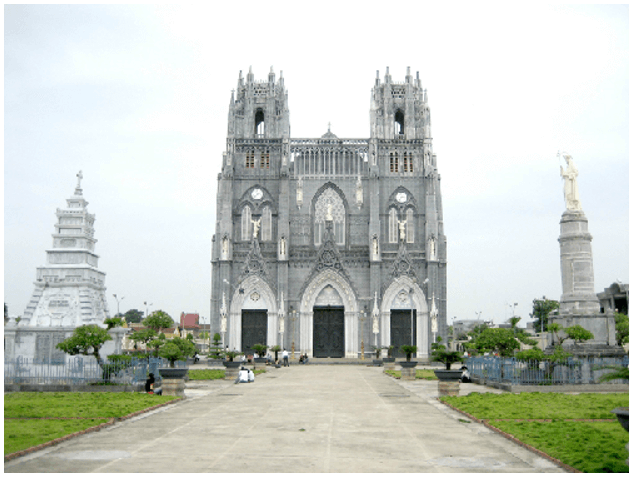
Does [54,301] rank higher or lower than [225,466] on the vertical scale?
higher

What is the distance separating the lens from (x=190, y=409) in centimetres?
1998

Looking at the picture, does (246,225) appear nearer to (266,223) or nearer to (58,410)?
(266,223)

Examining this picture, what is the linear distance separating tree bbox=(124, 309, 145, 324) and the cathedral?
96.6 meters

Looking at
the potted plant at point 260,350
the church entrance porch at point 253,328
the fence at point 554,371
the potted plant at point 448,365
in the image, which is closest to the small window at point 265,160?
the church entrance porch at point 253,328

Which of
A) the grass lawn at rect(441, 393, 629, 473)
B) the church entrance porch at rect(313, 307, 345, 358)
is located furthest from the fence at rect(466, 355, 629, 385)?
the church entrance porch at rect(313, 307, 345, 358)

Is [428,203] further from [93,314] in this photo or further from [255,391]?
[255,391]

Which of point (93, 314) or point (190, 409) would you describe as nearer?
point (190, 409)

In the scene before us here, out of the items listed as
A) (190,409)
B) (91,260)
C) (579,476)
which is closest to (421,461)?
(579,476)

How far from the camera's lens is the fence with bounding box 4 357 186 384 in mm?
26203

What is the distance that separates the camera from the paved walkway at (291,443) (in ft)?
35.7

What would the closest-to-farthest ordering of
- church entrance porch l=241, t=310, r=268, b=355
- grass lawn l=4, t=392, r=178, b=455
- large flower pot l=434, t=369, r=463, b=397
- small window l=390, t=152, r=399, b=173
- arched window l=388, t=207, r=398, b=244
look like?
1. grass lawn l=4, t=392, r=178, b=455
2. large flower pot l=434, t=369, r=463, b=397
3. church entrance porch l=241, t=310, r=268, b=355
4. arched window l=388, t=207, r=398, b=244
5. small window l=390, t=152, r=399, b=173

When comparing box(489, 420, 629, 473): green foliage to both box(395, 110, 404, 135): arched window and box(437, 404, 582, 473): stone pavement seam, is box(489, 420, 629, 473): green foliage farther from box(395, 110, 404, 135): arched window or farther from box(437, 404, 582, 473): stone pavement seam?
box(395, 110, 404, 135): arched window

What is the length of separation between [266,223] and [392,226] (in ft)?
41.3

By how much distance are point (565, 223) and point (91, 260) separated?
3439 centimetres
